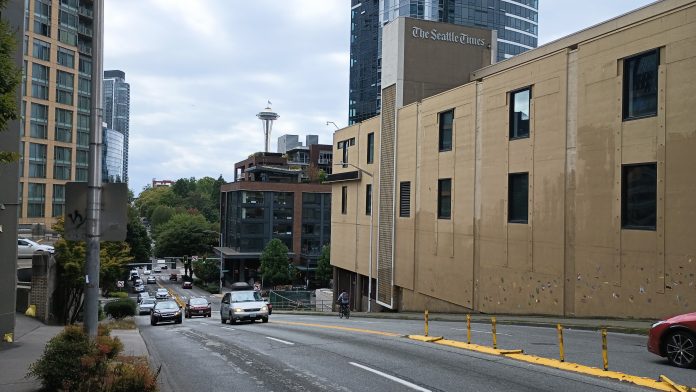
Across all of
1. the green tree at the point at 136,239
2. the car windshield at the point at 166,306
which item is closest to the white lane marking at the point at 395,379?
the car windshield at the point at 166,306

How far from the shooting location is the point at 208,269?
343ft

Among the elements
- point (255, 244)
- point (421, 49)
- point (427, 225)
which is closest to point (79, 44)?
point (255, 244)

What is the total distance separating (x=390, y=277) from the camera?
4122 centimetres

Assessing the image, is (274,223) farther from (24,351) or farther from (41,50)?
(24,351)

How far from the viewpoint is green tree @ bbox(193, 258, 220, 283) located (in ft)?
343

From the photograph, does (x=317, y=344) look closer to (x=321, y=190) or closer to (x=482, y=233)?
(x=482, y=233)

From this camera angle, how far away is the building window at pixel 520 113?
27219mm

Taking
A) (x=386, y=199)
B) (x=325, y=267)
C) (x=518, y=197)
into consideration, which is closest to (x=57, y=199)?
(x=325, y=267)

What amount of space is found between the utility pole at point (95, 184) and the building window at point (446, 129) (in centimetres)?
2688

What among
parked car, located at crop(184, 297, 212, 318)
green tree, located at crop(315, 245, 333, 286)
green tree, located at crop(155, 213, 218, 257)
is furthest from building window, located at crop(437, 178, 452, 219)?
green tree, located at crop(155, 213, 218, 257)

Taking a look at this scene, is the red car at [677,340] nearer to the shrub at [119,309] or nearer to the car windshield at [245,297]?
the car windshield at [245,297]

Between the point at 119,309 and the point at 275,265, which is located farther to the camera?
the point at 275,265

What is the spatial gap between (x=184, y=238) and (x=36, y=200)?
43.7 meters

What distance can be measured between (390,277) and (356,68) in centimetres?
11434
